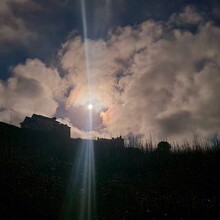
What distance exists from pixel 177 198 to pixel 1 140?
14869 mm

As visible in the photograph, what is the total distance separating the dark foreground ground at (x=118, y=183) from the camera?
658 inches

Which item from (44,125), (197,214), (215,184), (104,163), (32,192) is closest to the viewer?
(197,214)

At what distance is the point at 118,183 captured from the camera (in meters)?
24.5

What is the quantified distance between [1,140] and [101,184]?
9.19m

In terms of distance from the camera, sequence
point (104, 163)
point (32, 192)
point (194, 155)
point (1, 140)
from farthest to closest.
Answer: point (104, 163), point (194, 155), point (1, 140), point (32, 192)

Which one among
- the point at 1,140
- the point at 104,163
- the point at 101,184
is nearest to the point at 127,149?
the point at 104,163

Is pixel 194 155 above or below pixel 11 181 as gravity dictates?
above

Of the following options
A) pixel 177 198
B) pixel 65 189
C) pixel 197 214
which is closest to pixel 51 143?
pixel 65 189

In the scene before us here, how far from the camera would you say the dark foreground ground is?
1670cm

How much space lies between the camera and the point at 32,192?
18219mm

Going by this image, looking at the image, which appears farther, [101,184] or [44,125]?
Result: [44,125]

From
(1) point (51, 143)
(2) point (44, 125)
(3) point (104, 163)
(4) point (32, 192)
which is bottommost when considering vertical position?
(4) point (32, 192)

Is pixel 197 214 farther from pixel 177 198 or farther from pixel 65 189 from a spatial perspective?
pixel 65 189

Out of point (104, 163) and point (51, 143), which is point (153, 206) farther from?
point (51, 143)
